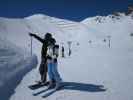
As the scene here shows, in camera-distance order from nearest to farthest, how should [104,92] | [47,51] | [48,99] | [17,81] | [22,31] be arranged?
[48,99]
[104,92]
[47,51]
[17,81]
[22,31]

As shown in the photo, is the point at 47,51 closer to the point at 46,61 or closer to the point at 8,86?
the point at 46,61

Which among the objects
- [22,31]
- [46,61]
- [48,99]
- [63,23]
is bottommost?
[48,99]

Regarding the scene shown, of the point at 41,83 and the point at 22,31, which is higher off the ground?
the point at 22,31

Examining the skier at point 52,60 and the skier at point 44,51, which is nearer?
the skier at point 52,60

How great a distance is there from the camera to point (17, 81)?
28.7 feet

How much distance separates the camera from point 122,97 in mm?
6445

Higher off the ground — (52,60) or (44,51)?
(44,51)

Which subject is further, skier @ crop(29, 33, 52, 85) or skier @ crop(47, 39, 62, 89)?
skier @ crop(29, 33, 52, 85)

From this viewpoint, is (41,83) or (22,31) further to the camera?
(22,31)

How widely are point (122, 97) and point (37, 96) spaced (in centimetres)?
241

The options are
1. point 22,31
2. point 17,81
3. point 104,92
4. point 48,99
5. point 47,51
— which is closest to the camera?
point 48,99

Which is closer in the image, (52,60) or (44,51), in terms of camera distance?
(52,60)

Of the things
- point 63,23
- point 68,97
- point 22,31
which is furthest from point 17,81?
point 63,23

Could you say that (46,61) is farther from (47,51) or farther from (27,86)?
(27,86)
